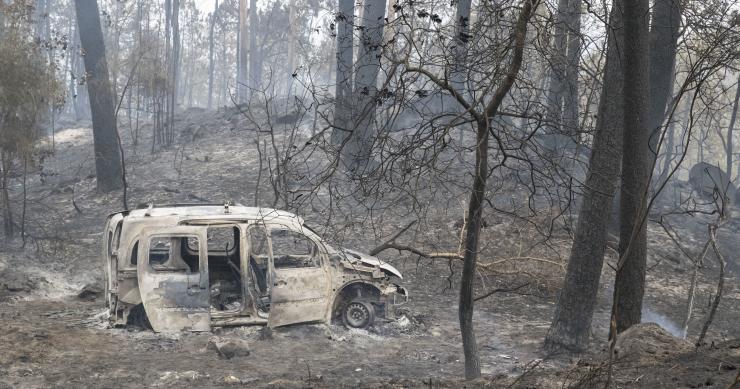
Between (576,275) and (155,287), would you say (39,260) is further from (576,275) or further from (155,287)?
(576,275)

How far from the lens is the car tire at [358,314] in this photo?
9344 mm

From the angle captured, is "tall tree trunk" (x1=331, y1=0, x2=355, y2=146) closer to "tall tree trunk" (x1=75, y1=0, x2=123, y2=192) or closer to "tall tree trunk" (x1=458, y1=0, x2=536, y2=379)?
"tall tree trunk" (x1=458, y1=0, x2=536, y2=379)

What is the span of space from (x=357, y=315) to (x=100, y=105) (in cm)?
1315

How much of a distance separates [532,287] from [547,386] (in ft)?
23.9

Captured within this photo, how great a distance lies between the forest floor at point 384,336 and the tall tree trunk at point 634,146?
0.77m

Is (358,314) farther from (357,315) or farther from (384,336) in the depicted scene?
(384,336)

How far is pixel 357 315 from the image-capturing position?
30.8ft

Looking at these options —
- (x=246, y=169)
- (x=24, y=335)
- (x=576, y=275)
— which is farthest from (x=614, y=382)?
(x=246, y=169)

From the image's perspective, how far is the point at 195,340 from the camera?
880 cm

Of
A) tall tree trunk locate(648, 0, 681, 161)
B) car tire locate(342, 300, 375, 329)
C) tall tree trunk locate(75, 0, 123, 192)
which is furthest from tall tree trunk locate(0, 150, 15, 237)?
tall tree trunk locate(648, 0, 681, 161)

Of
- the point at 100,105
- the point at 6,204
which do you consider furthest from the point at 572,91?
the point at 100,105

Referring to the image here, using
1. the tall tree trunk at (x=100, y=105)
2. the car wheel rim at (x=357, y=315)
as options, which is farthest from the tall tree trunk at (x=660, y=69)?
the tall tree trunk at (x=100, y=105)

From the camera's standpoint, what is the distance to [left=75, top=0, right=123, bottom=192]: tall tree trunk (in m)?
19.2

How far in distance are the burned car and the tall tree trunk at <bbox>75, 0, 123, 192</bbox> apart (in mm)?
10875
